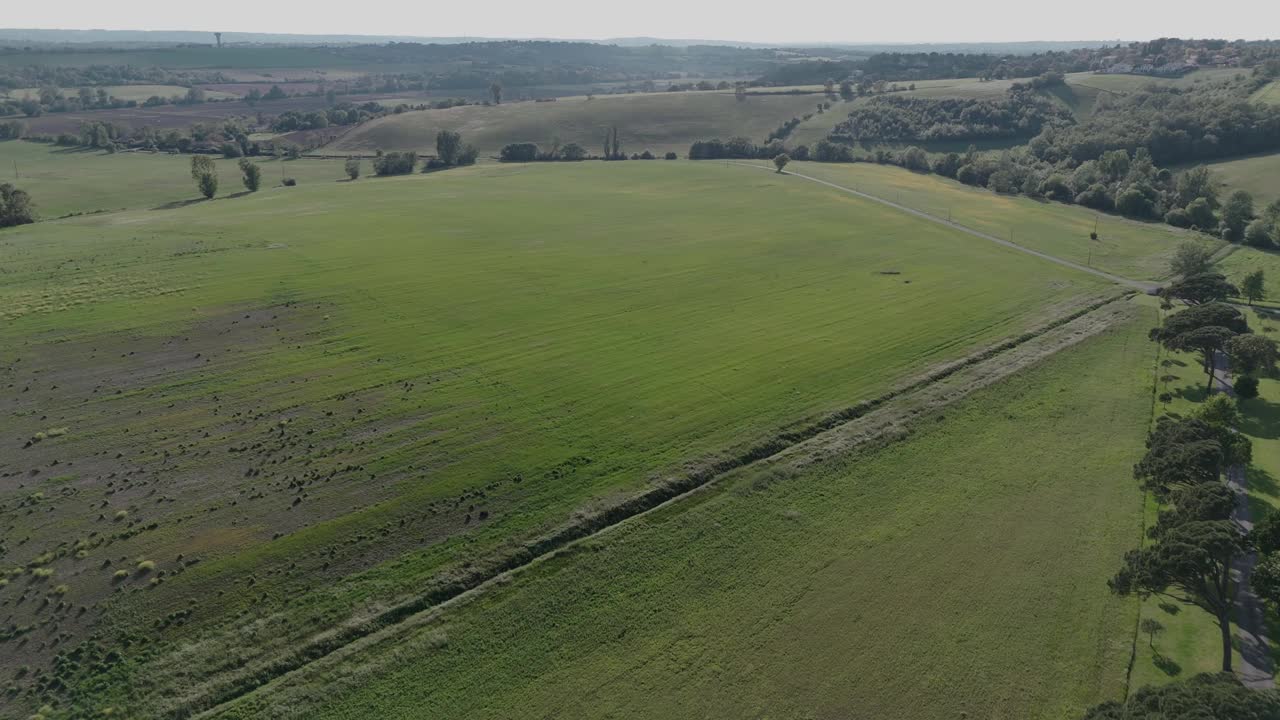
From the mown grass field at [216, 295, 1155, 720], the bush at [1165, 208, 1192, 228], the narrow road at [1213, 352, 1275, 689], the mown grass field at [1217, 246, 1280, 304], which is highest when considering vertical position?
the bush at [1165, 208, 1192, 228]

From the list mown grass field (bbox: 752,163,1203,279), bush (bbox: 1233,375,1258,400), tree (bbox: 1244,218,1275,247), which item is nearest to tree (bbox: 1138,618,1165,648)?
bush (bbox: 1233,375,1258,400)

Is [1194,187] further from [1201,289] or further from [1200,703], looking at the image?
[1200,703]

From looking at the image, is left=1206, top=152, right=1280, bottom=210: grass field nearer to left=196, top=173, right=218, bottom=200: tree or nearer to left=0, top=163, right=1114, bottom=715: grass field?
left=0, top=163, right=1114, bottom=715: grass field

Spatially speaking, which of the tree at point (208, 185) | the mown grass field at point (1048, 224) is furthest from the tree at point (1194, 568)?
the tree at point (208, 185)

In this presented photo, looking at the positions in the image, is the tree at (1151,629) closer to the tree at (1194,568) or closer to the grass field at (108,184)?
the tree at (1194,568)

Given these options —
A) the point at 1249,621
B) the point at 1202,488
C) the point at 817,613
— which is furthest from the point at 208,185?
the point at 1249,621
